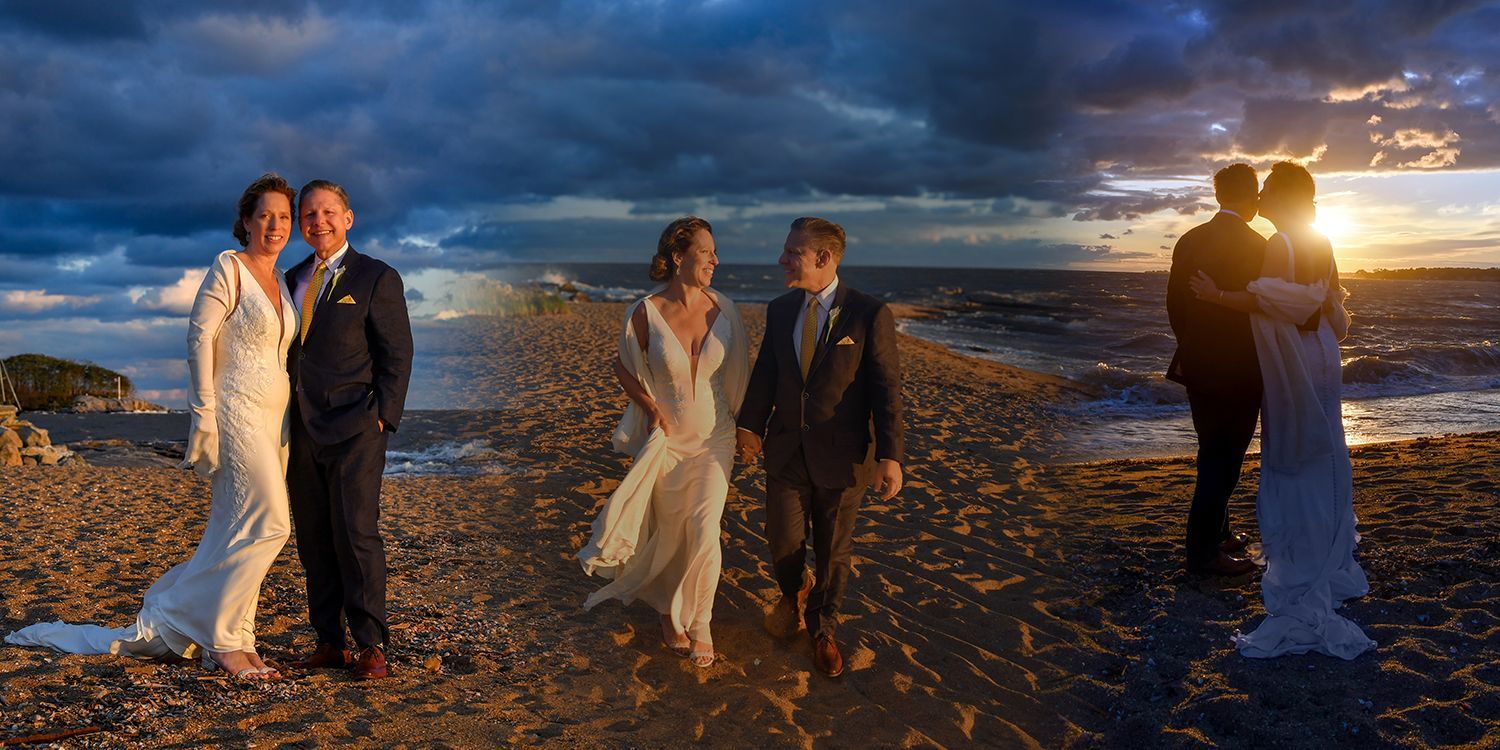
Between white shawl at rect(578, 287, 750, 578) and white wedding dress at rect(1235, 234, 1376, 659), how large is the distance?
2683 millimetres

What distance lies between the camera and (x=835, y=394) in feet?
15.0

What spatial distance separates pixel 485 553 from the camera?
676 cm

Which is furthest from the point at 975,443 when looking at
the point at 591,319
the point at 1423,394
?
the point at 591,319

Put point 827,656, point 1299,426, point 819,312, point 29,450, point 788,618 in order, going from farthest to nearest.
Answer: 1. point 29,450
2. point 788,618
3. point 1299,426
4. point 827,656
5. point 819,312

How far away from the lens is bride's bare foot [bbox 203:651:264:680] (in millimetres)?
4254

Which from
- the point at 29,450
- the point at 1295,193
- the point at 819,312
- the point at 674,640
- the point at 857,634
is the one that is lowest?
the point at 857,634

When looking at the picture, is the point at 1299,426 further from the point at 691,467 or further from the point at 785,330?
the point at 691,467

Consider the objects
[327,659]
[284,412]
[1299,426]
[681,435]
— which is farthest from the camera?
[1299,426]

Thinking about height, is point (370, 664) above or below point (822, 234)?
below

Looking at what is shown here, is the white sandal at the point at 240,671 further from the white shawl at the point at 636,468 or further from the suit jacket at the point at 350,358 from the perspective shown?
the white shawl at the point at 636,468

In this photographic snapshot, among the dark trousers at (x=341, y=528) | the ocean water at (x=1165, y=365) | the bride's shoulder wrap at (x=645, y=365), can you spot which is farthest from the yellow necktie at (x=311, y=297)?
the ocean water at (x=1165, y=365)

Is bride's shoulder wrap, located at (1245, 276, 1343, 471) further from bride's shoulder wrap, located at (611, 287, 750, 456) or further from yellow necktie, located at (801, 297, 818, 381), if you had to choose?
bride's shoulder wrap, located at (611, 287, 750, 456)

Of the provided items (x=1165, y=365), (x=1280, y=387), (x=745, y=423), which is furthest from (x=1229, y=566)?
(x=1165, y=365)

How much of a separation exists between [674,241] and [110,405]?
18.6 metres
